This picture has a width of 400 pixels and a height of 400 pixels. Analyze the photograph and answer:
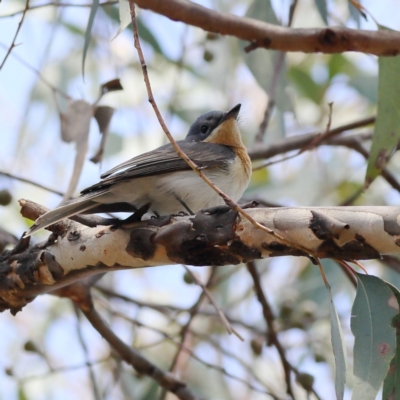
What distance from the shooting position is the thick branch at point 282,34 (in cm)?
211

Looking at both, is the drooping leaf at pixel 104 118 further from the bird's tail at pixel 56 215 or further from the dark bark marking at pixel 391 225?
the dark bark marking at pixel 391 225

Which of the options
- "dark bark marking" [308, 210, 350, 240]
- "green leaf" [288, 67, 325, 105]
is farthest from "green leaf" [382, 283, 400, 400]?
"green leaf" [288, 67, 325, 105]

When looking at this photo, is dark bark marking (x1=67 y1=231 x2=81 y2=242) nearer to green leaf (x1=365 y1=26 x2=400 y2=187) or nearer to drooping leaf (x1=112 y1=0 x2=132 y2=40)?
drooping leaf (x1=112 y1=0 x2=132 y2=40)

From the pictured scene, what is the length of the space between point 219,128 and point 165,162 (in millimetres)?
989

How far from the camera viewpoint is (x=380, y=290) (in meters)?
2.06

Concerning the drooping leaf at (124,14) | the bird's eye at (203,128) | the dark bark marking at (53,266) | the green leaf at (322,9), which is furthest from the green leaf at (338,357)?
the bird's eye at (203,128)

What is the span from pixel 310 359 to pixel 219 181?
164 cm

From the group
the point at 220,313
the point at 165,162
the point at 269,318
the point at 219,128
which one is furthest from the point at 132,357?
the point at 219,128

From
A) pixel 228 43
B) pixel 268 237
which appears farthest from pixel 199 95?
pixel 268 237

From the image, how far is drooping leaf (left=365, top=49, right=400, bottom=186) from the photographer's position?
2674 millimetres

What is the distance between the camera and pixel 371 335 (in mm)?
1994

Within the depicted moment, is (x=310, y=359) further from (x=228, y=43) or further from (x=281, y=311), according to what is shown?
(x=228, y=43)

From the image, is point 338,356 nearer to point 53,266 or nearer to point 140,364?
point 53,266

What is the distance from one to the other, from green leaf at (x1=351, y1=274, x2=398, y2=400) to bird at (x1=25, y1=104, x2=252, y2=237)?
800 millimetres
